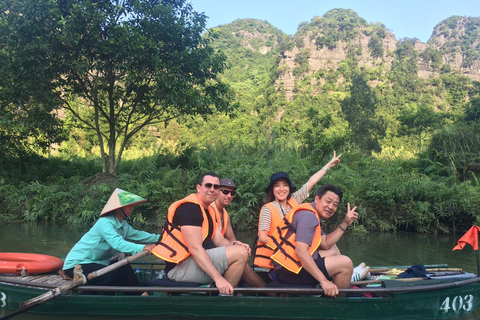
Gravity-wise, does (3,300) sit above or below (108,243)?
below

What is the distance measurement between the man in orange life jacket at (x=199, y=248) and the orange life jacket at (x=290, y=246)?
1.33 ft

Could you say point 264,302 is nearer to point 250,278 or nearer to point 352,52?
point 250,278

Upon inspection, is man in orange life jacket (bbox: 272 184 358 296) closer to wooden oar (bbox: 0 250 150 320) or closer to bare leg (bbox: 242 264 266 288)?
bare leg (bbox: 242 264 266 288)

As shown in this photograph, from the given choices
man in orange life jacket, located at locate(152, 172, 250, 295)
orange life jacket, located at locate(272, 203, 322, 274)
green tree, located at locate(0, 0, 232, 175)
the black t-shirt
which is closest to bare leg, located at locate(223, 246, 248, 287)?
man in orange life jacket, located at locate(152, 172, 250, 295)

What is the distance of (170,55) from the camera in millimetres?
12047

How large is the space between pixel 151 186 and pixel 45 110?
176 inches

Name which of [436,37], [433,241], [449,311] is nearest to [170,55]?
[433,241]

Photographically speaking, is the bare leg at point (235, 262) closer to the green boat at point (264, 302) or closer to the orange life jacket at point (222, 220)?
the green boat at point (264, 302)

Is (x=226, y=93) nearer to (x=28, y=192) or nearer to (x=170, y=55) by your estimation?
(x=170, y=55)

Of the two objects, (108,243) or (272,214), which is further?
(272,214)

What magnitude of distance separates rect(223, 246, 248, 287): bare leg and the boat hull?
268mm

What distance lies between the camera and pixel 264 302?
4.48 metres

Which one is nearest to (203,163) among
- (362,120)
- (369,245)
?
(369,245)

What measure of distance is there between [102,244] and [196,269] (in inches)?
43.1
